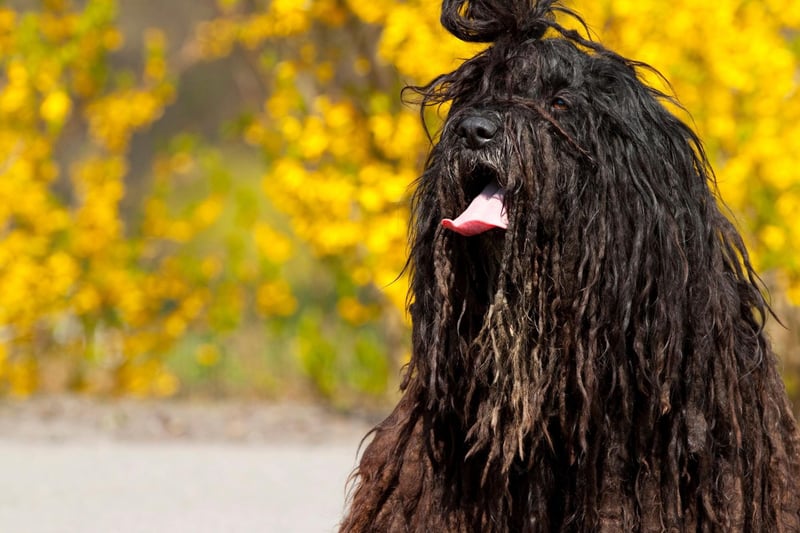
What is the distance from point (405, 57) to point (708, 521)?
404 cm

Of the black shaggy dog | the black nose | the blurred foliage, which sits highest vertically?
the blurred foliage

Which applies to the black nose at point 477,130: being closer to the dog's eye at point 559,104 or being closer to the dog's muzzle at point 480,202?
the dog's muzzle at point 480,202

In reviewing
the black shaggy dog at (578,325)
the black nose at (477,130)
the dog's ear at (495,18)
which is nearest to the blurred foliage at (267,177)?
the dog's ear at (495,18)

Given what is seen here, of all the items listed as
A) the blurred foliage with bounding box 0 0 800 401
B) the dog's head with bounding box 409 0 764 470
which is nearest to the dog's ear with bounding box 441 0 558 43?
the dog's head with bounding box 409 0 764 470

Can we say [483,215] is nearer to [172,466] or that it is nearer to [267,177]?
[172,466]

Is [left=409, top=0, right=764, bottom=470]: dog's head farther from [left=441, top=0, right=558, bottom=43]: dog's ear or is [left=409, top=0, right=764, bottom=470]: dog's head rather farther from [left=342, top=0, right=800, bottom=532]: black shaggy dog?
[left=441, top=0, right=558, bottom=43]: dog's ear

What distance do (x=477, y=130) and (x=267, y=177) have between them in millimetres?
5338

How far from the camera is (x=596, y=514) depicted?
3053mm

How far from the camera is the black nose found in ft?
9.68

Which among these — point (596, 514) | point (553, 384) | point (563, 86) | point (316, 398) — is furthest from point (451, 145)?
point (316, 398)

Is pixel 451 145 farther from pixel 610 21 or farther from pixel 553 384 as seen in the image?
pixel 610 21

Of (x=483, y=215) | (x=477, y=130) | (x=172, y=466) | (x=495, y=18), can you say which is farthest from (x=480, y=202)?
(x=172, y=466)

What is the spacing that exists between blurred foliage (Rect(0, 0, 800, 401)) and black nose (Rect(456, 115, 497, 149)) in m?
3.63

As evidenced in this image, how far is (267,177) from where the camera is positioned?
322 inches
